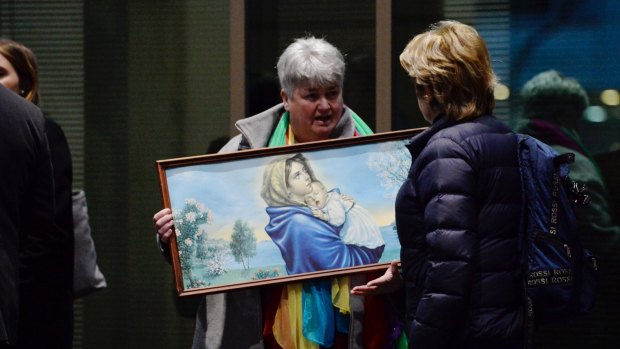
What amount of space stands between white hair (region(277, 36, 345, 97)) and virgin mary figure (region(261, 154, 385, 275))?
12.4 inches

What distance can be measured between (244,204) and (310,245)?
0.33 meters

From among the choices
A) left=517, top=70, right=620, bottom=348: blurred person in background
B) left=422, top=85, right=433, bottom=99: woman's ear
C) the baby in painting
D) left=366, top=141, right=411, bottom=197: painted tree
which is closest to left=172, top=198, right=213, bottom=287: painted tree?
the baby in painting

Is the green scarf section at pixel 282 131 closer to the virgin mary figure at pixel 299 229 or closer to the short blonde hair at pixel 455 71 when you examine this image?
the virgin mary figure at pixel 299 229

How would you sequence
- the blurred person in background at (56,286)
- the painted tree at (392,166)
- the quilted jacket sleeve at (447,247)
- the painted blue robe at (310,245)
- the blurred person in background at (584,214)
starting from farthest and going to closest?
1. the blurred person in background at (584,214)
2. the blurred person in background at (56,286)
3. the painted tree at (392,166)
4. the painted blue robe at (310,245)
5. the quilted jacket sleeve at (447,247)

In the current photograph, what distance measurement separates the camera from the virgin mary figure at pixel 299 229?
4.74 metres

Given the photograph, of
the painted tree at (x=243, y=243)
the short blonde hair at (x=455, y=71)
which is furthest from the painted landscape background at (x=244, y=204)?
the short blonde hair at (x=455, y=71)

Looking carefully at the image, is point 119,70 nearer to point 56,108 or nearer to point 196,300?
point 56,108

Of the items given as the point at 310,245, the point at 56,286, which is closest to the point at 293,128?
the point at 310,245

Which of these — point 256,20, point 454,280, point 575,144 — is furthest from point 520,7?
point 454,280

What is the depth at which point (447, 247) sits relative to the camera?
3930 millimetres

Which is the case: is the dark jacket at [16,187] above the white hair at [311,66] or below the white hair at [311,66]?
below

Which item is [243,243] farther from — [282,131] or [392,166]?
[392,166]

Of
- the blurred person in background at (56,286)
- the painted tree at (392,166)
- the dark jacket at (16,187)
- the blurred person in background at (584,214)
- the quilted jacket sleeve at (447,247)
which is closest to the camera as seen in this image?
the quilted jacket sleeve at (447,247)

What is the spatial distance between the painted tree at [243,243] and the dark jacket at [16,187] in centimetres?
78
